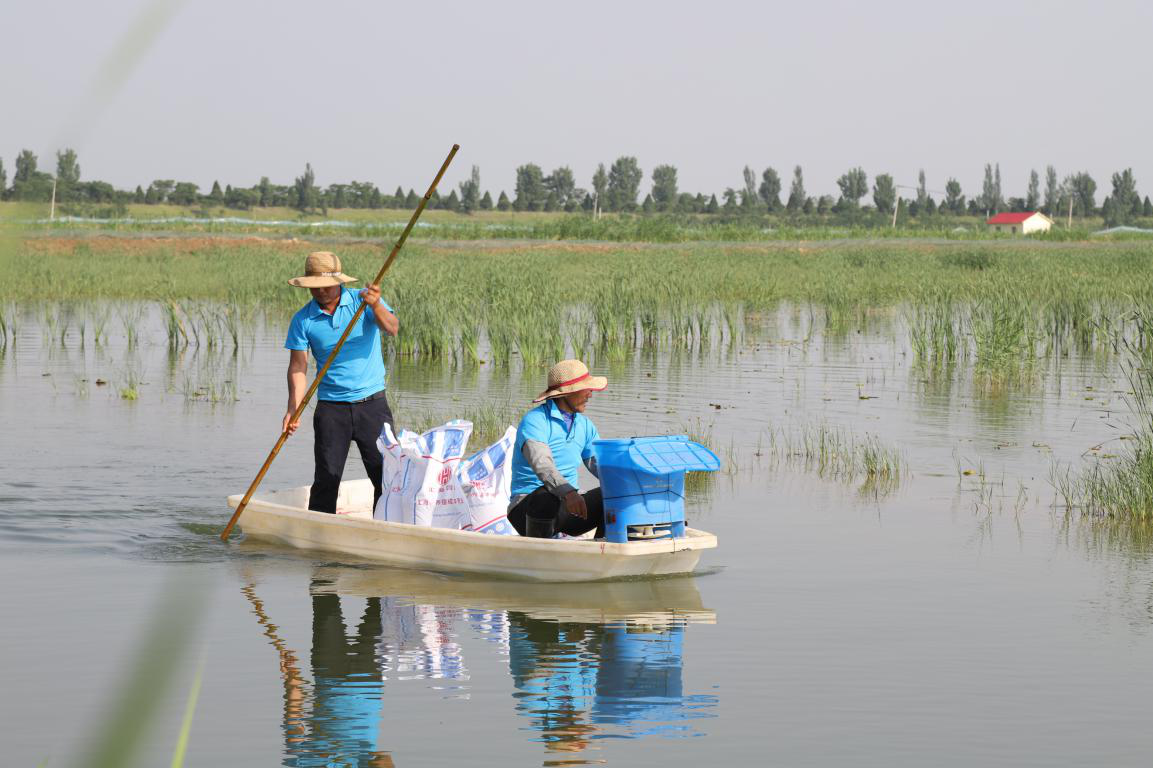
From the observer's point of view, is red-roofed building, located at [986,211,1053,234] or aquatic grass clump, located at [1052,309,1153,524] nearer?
Result: aquatic grass clump, located at [1052,309,1153,524]

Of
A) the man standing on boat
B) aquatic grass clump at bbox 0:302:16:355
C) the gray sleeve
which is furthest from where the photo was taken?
aquatic grass clump at bbox 0:302:16:355

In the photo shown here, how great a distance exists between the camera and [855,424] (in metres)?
15.0

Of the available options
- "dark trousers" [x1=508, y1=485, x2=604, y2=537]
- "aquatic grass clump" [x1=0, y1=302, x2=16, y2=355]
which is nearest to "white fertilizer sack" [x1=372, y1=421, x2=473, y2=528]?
"dark trousers" [x1=508, y1=485, x2=604, y2=537]

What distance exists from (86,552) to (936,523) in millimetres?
5751

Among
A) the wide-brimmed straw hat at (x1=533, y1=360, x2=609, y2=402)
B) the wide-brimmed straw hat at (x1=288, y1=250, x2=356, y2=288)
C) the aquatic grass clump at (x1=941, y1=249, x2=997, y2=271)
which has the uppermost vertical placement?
the aquatic grass clump at (x1=941, y1=249, x2=997, y2=271)

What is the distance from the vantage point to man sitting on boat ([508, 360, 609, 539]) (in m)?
8.46

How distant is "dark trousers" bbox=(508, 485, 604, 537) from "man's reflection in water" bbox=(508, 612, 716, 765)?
3.60ft

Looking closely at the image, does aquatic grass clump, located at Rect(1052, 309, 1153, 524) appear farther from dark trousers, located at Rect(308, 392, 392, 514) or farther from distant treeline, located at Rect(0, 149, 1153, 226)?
distant treeline, located at Rect(0, 149, 1153, 226)

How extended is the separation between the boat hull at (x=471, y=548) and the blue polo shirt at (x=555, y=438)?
0.60 metres

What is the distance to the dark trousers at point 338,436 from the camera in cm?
926

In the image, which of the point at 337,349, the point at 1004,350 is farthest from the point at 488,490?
the point at 1004,350

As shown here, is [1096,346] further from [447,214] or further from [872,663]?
[447,214]

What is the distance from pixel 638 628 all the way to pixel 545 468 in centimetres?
129

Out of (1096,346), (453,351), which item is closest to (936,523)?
(453,351)
